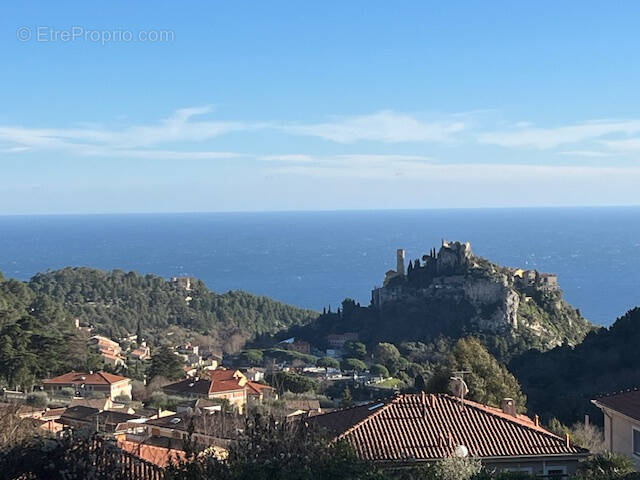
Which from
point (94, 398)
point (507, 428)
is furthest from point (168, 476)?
point (94, 398)

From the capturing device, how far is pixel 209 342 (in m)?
64.9

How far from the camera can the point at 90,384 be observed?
95.5 feet

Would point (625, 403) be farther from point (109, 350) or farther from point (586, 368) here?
point (109, 350)

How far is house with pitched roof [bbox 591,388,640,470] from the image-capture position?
39.4ft

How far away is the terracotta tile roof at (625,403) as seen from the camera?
12.2 metres

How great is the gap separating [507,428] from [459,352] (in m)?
11.8

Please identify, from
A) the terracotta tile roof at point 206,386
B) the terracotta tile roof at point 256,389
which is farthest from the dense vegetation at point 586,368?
the terracotta tile roof at point 206,386

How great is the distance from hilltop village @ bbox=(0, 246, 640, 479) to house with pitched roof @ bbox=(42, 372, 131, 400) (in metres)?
0.08

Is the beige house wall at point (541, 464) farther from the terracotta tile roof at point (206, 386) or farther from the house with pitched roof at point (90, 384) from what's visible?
the house with pitched roof at point (90, 384)

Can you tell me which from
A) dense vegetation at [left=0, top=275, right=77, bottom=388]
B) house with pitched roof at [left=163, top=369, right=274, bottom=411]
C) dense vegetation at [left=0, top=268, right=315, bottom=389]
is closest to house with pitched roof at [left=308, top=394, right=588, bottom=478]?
house with pitched roof at [left=163, top=369, right=274, bottom=411]

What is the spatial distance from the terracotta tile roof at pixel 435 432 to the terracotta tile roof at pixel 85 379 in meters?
18.4

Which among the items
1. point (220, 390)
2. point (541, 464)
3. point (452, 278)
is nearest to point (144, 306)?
point (452, 278)

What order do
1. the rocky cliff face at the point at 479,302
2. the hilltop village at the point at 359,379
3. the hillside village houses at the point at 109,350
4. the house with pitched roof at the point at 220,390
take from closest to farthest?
1. the hilltop village at the point at 359,379
2. the house with pitched roof at the point at 220,390
3. the hillside village houses at the point at 109,350
4. the rocky cliff face at the point at 479,302

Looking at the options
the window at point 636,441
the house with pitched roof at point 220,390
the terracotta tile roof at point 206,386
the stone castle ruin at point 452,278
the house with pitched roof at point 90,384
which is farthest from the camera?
the stone castle ruin at point 452,278
